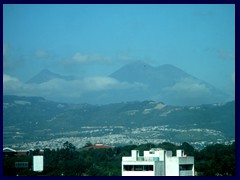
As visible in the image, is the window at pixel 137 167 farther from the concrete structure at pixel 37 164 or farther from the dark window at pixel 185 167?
the concrete structure at pixel 37 164

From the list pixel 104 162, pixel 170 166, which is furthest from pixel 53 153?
pixel 170 166

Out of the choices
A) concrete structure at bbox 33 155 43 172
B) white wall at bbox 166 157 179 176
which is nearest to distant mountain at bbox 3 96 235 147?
concrete structure at bbox 33 155 43 172

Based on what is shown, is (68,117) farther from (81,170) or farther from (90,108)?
(81,170)

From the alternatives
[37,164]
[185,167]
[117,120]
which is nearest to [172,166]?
[185,167]

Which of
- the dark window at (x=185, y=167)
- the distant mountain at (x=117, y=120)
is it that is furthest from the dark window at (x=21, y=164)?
the distant mountain at (x=117, y=120)

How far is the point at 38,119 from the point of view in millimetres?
52531

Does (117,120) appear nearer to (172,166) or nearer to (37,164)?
(37,164)

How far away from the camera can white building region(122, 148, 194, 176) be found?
2231 cm

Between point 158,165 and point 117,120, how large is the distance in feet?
107

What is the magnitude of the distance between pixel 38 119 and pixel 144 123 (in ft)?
25.2

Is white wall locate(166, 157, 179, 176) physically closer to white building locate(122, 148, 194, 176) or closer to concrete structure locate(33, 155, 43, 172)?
white building locate(122, 148, 194, 176)

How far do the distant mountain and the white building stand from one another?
2427cm

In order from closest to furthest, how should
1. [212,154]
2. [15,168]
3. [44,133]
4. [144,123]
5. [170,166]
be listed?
1. [170,166]
2. [15,168]
3. [212,154]
4. [44,133]
5. [144,123]

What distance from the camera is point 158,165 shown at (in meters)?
22.5
